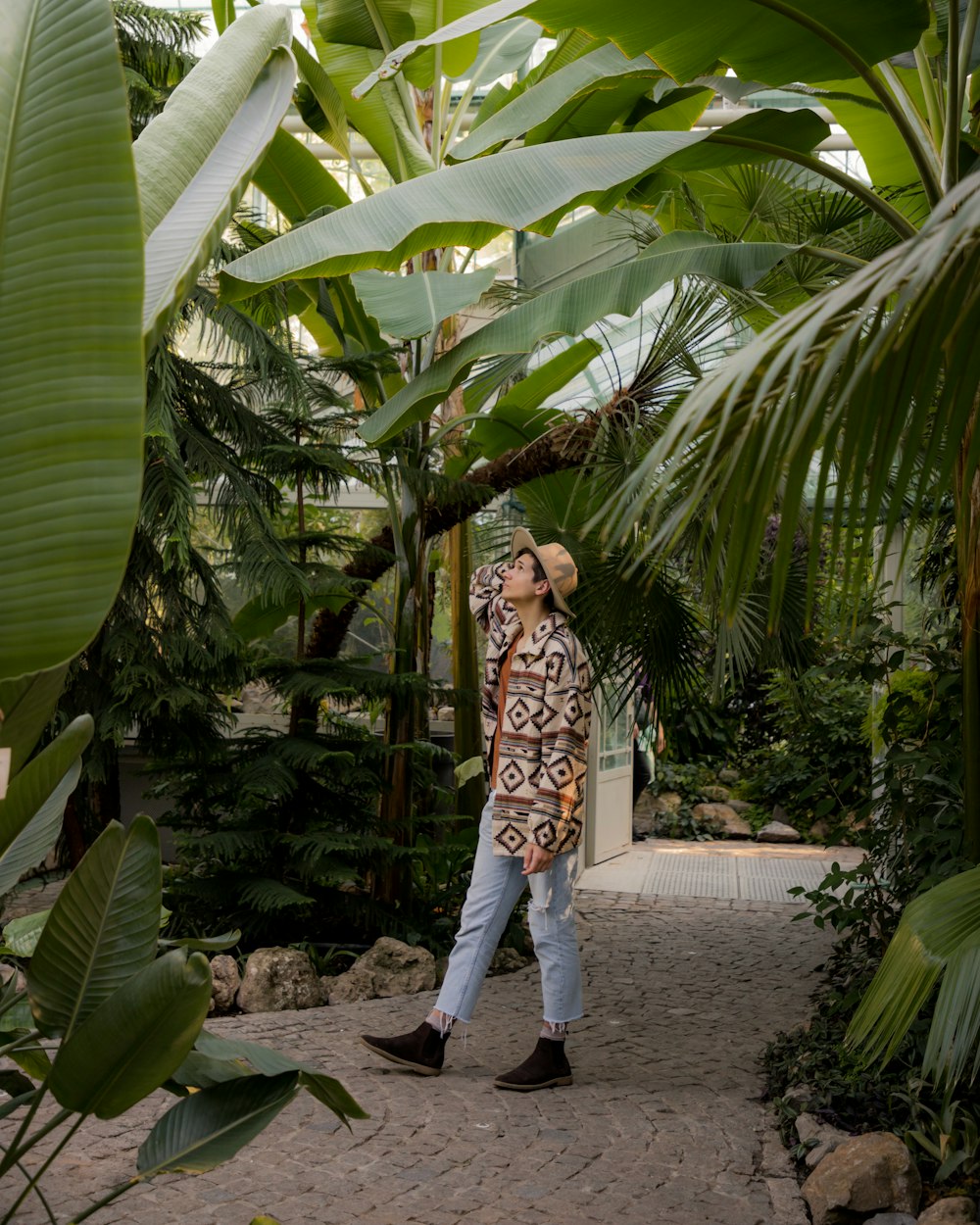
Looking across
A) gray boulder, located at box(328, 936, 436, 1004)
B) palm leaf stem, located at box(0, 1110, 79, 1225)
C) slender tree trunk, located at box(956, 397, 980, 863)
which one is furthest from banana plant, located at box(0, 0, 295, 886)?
gray boulder, located at box(328, 936, 436, 1004)

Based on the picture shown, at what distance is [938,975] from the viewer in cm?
251

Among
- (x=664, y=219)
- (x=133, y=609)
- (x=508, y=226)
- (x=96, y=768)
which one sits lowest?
(x=96, y=768)

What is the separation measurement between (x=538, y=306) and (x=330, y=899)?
311 cm

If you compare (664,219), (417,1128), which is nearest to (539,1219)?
(417,1128)

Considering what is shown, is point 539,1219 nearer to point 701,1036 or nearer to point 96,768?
point 701,1036

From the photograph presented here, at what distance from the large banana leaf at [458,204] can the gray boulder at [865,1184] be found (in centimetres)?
276

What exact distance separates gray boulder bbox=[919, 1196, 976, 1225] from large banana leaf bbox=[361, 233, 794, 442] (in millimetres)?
3054

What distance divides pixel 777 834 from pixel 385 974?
7.20 metres

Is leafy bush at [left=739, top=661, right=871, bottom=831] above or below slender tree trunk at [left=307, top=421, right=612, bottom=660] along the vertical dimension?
below

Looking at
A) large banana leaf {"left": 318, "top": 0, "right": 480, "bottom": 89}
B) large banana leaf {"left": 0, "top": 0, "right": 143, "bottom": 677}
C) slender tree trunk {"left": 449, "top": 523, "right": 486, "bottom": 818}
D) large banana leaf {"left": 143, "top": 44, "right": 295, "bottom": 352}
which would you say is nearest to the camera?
large banana leaf {"left": 0, "top": 0, "right": 143, "bottom": 677}

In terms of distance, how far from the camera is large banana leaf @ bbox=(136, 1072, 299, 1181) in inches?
57.2

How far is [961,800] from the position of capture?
4.26 m

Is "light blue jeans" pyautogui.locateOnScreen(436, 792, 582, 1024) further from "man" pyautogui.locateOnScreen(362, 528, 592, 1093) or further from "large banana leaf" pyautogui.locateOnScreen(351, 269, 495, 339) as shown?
"large banana leaf" pyautogui.locateOnScreen(351, 269, 495, 339)

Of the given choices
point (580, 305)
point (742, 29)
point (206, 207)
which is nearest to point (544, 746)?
point (580, 305)
